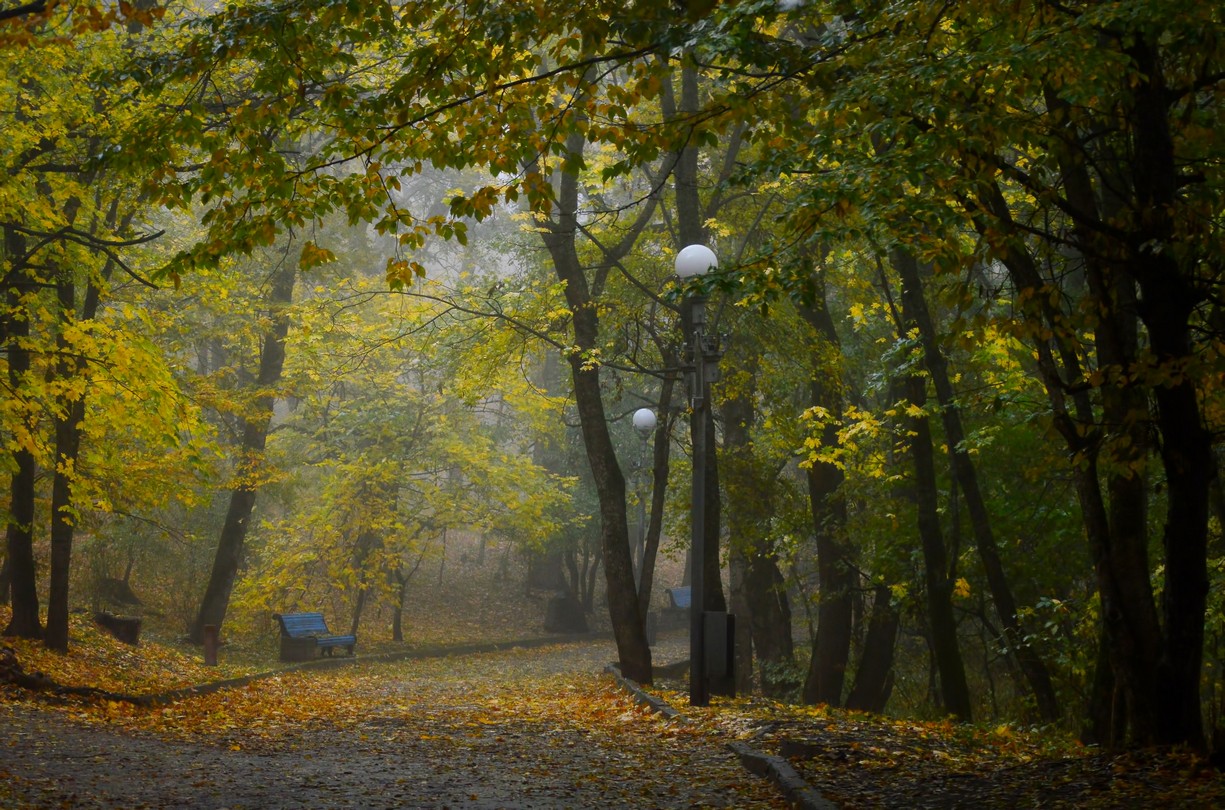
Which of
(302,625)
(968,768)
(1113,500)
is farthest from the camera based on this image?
(302,625)

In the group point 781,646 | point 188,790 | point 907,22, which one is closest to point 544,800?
point 188,790

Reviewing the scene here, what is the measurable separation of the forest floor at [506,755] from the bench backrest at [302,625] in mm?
8317

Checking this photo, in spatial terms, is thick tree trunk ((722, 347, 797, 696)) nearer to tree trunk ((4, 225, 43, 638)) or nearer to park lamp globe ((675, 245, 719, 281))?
park lamp globe ((675, 245, 719, 281))

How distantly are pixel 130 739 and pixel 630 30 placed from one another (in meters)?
6.94

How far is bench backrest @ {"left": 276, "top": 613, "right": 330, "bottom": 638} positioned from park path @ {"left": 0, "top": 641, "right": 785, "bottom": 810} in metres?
9.51

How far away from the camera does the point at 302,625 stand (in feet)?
79.2

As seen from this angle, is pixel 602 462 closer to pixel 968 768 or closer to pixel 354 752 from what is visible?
pixel 354 752

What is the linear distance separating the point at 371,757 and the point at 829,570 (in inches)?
378

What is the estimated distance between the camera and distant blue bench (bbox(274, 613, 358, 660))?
933 inches

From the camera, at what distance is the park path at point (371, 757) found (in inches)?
271

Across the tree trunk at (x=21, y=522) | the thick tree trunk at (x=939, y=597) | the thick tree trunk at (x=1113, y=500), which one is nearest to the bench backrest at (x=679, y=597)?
the tree trunk at (x=21, y=522)

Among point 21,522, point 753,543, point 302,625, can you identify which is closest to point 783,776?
point 753,543

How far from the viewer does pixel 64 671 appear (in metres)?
13.6

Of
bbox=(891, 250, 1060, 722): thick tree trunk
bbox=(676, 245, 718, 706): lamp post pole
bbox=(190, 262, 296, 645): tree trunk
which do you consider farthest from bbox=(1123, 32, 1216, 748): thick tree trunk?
bbox=(190, 262, 296, 645): tree trunk
